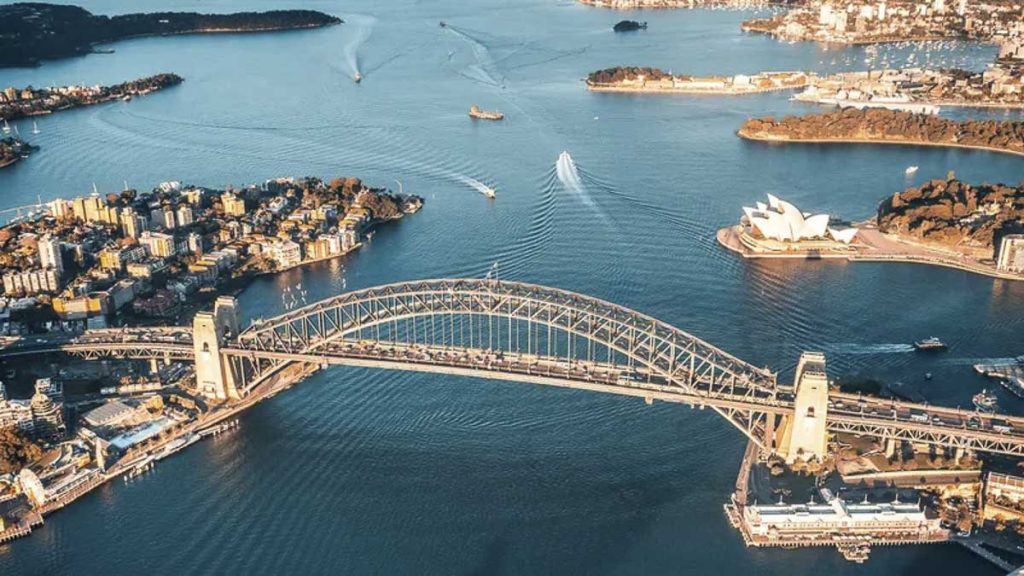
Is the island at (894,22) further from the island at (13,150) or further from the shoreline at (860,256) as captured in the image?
the island at (13,150)

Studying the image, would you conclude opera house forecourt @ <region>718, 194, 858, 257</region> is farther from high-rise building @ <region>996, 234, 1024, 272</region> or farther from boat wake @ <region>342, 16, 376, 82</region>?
boat wake @ <region>342, 16, 376, 82</region>

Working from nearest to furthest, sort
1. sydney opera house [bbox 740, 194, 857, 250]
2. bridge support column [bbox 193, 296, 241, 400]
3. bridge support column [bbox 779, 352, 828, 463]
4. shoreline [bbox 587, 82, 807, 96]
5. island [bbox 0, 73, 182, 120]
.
A: bridge support column [bbox 779, 352, 828, 463] → bridge support column [bbox 193, 296, 241, 400] → sydney opera house [bbox 740, 194, 857, 250] → island [bbox 0, 73, 182, 120] → shoreline [bbox 587, 82, 807, 96]

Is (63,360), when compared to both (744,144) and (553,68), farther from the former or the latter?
(553,68)

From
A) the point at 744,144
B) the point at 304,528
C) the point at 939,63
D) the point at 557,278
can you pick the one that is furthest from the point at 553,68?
the point at 304,528

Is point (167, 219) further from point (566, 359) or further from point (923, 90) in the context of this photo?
point (923, 90)

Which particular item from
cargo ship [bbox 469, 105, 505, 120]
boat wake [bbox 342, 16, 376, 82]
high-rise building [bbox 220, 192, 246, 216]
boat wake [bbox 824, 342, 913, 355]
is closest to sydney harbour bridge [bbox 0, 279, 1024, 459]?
boat wake [bbox 824, 342, 913, 355]

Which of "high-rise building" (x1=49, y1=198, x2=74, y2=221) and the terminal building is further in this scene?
"high-rise building" (x1=49, y1=198, x2=74, y2=221)
